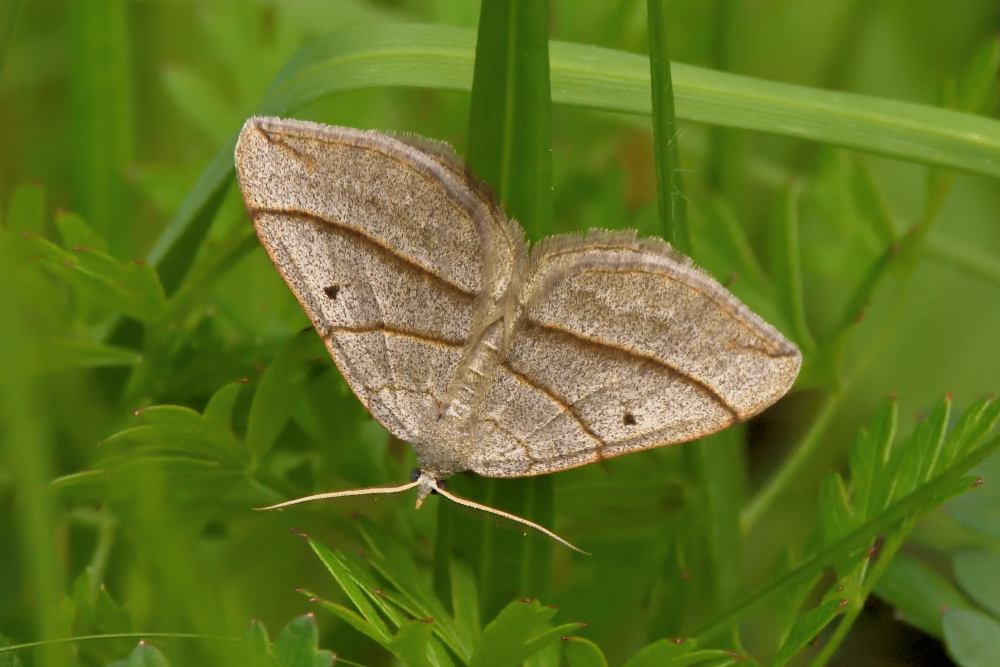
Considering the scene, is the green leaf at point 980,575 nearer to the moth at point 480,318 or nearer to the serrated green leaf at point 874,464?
the serrated green leaf at point 874,464

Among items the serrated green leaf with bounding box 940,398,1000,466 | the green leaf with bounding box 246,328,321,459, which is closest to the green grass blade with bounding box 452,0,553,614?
the green leaf with bounding box 246,328,321,459

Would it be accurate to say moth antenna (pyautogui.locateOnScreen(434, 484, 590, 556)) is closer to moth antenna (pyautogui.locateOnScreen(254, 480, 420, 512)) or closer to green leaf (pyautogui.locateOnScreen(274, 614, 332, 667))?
moth antenna (pyautogui.locateOnScreen(254, 480, 420, 512))

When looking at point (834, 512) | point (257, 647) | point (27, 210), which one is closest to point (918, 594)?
point (834, 512)

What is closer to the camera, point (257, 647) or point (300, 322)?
point (257, 647)

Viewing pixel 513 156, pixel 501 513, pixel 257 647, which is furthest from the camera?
pixel 501 513

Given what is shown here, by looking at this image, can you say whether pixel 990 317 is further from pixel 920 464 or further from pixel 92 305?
pixel 92 305

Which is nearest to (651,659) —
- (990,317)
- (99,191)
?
(99,191)

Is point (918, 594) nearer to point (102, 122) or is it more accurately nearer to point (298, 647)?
point (298, 647)
